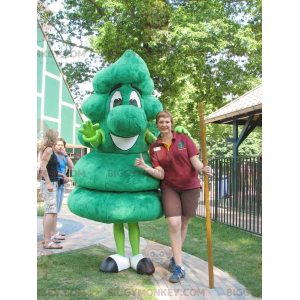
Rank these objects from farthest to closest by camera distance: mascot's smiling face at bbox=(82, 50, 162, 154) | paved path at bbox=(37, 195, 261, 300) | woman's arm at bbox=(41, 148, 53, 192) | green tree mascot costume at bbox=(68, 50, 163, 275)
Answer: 1. woman's arm at bbox=(41, 148, 53, 192)
2. mascot's smiling face at bbox=(82, 50, 162, 154)
3. green tree mascot costume at bbox=(68, 50, 163, 275)
4. paved path at bbox=(37, 195, 261, 300)

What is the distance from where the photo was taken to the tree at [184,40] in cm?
1144

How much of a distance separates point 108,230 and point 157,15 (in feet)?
28.5

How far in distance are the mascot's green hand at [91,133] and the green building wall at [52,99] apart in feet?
37.9

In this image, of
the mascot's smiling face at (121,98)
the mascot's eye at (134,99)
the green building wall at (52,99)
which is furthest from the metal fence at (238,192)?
the green building wall at (52,99)

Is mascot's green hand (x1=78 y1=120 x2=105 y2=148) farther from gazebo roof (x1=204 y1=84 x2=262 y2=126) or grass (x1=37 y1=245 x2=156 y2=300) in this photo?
gazebo roof (x1=204 y1=84 x2=262 y2=126)

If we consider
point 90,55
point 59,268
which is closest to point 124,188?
point 59,268

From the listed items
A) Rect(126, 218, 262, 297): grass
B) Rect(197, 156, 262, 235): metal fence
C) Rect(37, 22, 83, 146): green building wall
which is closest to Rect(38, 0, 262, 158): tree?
Rect(37, 22, 83, 146): green building wall

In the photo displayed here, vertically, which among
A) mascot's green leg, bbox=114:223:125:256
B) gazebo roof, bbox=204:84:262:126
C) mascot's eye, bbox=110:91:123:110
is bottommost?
mascot's green leg, bbox=114:223:125:256

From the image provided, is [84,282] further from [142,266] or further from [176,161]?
[176,161]

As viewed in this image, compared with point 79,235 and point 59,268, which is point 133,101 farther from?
point 79,235

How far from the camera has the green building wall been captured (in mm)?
15053

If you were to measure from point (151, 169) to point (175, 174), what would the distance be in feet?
1.06

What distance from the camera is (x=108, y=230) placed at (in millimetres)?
6660

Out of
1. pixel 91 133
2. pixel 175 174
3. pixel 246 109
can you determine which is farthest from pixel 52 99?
pixel 175 174
